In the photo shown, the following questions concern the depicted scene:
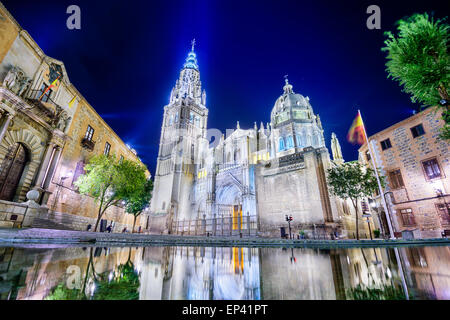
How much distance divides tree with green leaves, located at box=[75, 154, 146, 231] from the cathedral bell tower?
490 inches

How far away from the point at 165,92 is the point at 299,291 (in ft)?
202

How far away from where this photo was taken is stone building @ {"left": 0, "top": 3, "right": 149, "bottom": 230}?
10172mm

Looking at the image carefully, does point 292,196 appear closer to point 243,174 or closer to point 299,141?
point 243,174

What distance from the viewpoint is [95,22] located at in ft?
95.5

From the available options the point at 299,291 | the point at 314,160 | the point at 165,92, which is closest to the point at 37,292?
the point at 299,291

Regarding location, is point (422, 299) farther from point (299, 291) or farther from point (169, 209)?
point (169, 209)

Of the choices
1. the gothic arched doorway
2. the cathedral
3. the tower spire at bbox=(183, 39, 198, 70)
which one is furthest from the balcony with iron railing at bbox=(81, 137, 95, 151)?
the tower spire at bbox=(183, 39, 198, 70)

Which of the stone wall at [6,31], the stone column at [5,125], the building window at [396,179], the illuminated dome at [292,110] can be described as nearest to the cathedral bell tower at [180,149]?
the illuminated dome at [292,110]

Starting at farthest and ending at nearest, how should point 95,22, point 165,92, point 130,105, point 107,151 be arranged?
point 165,92, point 130,105, point 95,22, point 107,151

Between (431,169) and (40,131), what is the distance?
28.0 meters

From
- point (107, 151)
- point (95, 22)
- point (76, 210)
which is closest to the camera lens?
point (76, 210)

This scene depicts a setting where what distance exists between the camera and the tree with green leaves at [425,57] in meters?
5.81

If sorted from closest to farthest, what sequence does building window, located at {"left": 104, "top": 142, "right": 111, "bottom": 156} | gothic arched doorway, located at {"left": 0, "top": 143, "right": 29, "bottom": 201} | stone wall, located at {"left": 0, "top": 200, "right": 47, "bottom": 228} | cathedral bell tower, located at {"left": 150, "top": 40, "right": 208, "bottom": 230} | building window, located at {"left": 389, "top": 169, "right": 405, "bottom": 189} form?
stone wall, located at {"left": 0, "top": 200, "right": 47, "bottom": 228}, gothic arched doorway, located at {"left": 0, "top": 143, "right": 29, "bottom": 201}, building window, located at {"left": 389, "top": 169, "right": 405, "bottom": 189}, building window, located at {"left": 104, "top": 142, "right": 111, "bottom": 156}, cathedral bell tower, located at {"left": 150, "top": 40, "right": 208, "bottom": 230}

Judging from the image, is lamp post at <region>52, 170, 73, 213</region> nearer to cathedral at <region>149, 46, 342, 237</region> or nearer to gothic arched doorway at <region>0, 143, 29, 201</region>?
gothic arched doorway at <region>0, 143, 29, 201</region>
